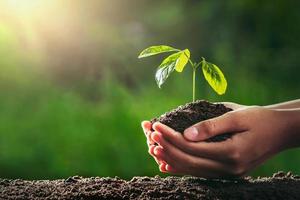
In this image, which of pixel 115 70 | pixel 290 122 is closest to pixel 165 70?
pixel 290 122

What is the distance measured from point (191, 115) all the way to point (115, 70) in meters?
0.68

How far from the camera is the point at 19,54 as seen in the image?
5.65 ft

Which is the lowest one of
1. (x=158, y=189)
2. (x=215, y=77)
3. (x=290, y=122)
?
(x=158, y=189)

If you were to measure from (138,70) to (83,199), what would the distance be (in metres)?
0.79

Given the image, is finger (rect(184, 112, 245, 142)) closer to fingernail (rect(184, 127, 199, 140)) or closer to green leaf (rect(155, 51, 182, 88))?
fingernail (rect(184, 127, 199, 140))

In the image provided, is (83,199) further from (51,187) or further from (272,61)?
(272,61)

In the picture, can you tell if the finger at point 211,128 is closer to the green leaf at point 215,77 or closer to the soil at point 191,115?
the soil at point 191,115

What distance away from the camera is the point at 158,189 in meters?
1.02

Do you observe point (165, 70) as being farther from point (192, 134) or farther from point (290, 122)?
point (290, 122)

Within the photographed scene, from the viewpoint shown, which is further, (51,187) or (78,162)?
(78,162)

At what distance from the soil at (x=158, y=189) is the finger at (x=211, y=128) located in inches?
3.9

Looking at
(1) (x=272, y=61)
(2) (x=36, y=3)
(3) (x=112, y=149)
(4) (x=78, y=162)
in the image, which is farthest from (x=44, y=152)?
(1) (x=272, y=61)

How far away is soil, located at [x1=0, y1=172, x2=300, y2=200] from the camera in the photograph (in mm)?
979

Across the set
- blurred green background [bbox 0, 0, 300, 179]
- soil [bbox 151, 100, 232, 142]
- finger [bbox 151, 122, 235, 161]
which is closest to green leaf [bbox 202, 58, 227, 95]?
soil [bbox 151, 100, 232, 142]
